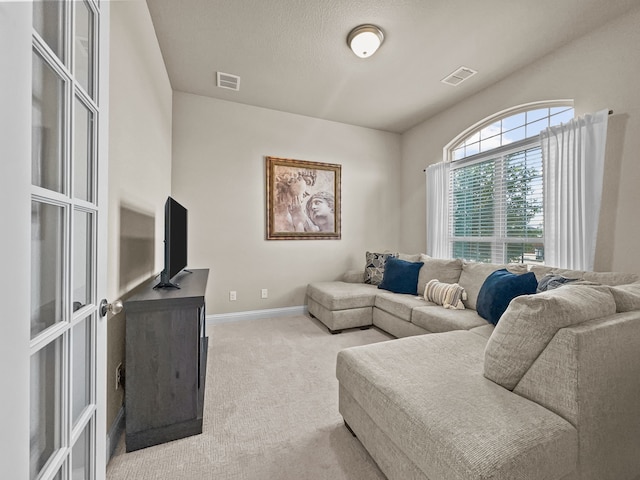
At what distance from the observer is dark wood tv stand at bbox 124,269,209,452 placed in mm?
1472

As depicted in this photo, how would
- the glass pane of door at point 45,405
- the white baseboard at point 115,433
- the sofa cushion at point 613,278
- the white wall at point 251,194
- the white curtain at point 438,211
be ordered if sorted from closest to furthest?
the glass pane of door at point 45,405, the white baseboard at point 115,433, the sofa cushion at point 613,278, the white wall at point 251,194, the white curtain at point 438,211

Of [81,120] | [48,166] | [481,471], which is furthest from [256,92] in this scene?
[481,471]

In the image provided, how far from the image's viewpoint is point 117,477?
1.30 m

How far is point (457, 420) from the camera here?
99cm

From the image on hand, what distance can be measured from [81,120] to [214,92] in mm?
2827

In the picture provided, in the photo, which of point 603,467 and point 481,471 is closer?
point 481,471

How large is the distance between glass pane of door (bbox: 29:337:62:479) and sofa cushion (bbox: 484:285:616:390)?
157 cm

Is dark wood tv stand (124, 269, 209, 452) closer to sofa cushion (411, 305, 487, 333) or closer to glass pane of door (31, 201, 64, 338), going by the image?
glass pane of door (31, 201, 64, 338)

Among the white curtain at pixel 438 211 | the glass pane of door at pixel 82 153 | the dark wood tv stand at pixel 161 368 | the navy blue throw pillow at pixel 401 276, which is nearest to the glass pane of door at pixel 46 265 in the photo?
the glass pane of door at pixel 82 153

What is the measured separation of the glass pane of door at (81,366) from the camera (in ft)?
2.75

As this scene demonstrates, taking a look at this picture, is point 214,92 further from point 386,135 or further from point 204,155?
point 386,135

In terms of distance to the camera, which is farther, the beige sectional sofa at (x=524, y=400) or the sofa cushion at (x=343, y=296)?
the sofa cushion at (x=343, y=296)

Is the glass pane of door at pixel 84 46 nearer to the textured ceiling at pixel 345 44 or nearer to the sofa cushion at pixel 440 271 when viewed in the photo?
the textured ceiling at pixel 345 44

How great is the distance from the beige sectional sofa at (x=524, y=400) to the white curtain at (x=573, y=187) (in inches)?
38.4
